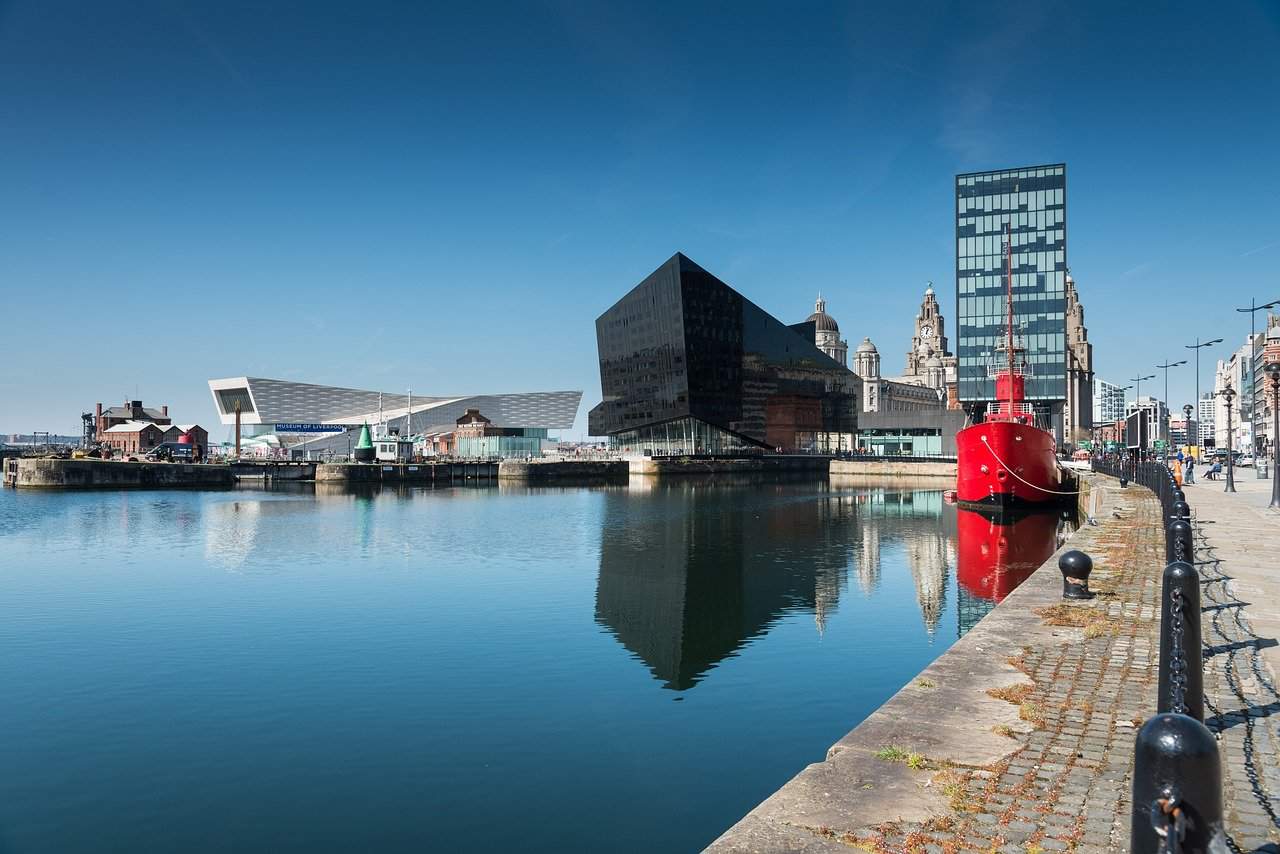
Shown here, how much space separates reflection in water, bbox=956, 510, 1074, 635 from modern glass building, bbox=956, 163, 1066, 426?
60.1 meters

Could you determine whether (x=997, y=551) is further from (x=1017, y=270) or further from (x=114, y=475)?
(x=1017, y=270)

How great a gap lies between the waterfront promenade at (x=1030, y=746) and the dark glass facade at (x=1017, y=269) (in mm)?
99748

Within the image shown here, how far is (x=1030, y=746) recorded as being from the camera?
811 cm

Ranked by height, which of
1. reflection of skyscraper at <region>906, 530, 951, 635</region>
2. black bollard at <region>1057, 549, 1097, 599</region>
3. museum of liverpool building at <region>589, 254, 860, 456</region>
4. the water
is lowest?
the water

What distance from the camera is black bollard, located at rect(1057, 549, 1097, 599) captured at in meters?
15.4

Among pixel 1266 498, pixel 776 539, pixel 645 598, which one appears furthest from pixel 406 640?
pixel 1266 498

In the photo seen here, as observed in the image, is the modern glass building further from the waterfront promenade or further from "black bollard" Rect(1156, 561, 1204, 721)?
"black bollard" Rect(1156, 561, 1204, 721)

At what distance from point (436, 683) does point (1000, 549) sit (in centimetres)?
2764

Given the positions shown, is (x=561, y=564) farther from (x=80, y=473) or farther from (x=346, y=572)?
(x=80, y=473)

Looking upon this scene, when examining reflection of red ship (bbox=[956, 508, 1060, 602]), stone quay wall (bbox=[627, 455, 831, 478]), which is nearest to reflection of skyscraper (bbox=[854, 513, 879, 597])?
reflection of red ship (bbox=[956, 508, 1060, 602])

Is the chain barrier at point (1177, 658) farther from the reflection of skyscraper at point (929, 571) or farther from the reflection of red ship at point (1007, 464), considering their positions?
the reflection of red ship at point (1007, 464)

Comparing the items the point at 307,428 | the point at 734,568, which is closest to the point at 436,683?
the point at 734,568

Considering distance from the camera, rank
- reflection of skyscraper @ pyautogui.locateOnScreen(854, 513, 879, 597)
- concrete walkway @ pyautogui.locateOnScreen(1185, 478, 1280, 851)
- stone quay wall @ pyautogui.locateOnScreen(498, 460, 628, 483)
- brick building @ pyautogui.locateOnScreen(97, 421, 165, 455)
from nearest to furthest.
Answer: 1. concrete walkway @ pyautogui.locateOnScreen(1185, 478, 1280, 851)
2. reflection of skyscraper @ pyautogui.locateOnScreen(854, 513, 879, 597)
3. stone quay wall @ pyautogui.locateOnScreen(498, 460, 628, 483)
4. brick building @ pyautogui.locateOnScreen(97, 421, 165, 455)

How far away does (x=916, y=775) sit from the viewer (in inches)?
296
